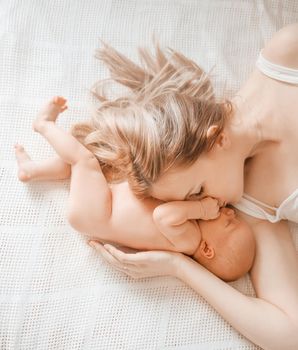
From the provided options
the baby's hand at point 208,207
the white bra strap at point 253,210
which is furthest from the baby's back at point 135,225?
Result: the white bra strap at point 253,210

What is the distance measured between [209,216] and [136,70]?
42cm

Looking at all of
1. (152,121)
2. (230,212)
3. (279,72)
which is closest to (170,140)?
(152,121)

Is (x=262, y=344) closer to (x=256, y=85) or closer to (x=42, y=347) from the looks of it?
(x=42, y=347)

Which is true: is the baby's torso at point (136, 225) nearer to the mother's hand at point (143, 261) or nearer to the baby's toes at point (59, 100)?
the mother's hand at point (143, 261)

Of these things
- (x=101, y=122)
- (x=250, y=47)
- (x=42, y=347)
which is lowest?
(x=42, y=347)

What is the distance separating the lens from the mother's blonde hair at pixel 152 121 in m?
1.05

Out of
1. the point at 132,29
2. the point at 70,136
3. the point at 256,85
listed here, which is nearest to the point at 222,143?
the point at 256,85

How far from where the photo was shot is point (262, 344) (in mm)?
1117

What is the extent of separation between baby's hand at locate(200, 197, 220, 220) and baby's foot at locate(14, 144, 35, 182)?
1.33 ft

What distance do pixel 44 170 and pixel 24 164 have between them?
52mm

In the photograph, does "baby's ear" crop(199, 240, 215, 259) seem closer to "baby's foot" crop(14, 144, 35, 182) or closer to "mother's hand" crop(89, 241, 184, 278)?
"mother's hand" crop(89, 241, 184, 278)

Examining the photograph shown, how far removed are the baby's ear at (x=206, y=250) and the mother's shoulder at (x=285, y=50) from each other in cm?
47

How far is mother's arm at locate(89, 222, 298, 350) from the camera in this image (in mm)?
1108

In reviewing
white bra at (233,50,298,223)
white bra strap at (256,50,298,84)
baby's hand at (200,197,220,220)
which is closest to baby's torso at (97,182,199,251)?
baby's hand at (200,197,220,220)
